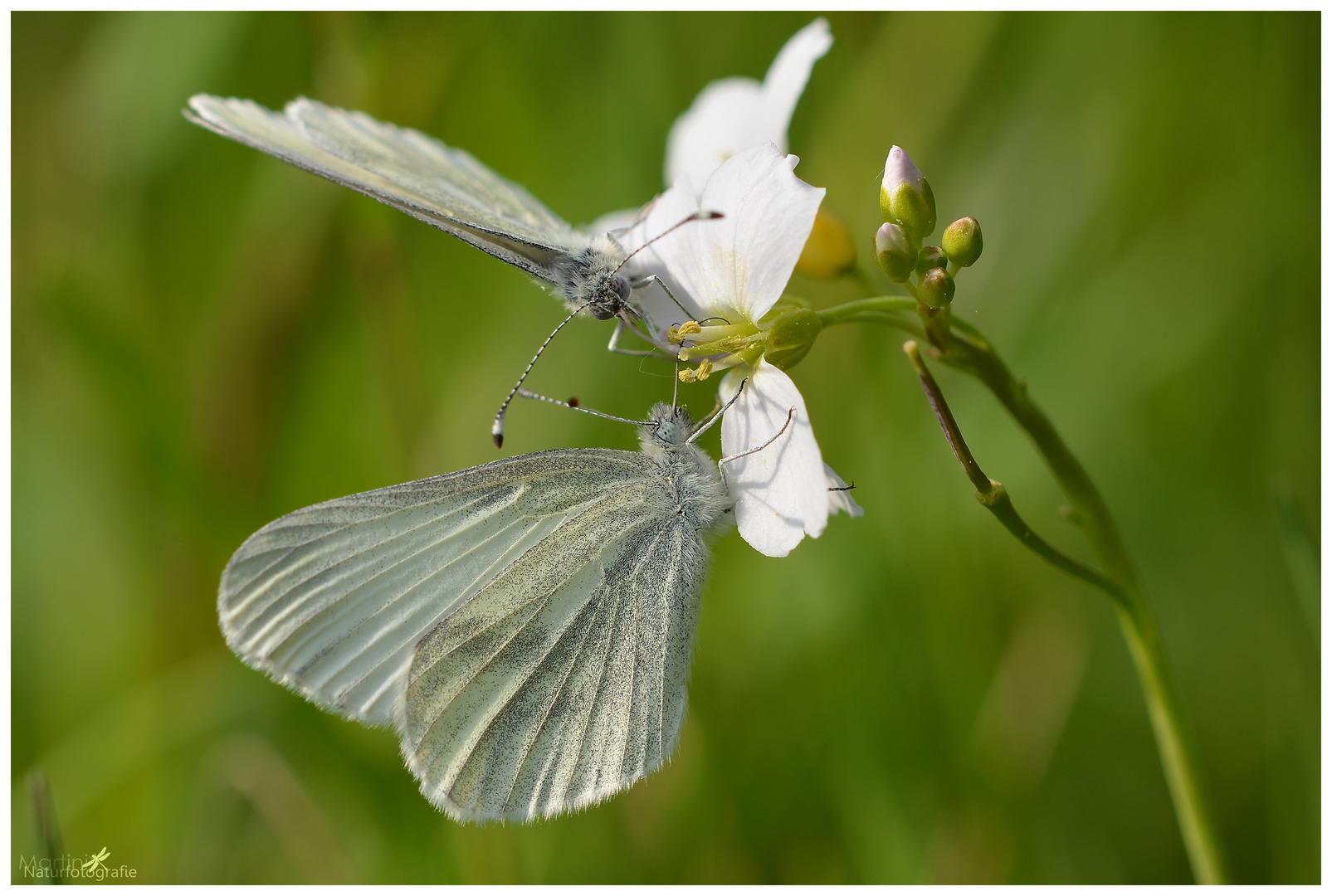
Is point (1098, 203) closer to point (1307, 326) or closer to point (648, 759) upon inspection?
point (1307, 326)

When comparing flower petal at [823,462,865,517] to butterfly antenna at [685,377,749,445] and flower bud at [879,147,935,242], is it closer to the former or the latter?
butterfly antenna at [685,377,749,445]

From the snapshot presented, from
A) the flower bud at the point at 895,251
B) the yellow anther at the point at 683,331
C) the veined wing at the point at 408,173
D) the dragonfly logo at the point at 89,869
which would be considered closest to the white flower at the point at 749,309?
the yellow anther at the point at 683,331

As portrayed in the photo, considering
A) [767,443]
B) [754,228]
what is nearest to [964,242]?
[754,228]

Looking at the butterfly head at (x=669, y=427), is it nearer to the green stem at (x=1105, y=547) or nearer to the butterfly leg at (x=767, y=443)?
the butterfly leg at (x=767, y=443)

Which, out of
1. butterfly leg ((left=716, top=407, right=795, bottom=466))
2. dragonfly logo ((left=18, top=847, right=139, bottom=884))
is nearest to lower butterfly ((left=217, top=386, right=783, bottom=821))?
butterfly leg ((left=716, top=407, right=795, bottom=466))

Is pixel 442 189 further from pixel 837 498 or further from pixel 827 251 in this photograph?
pixel 837 498
